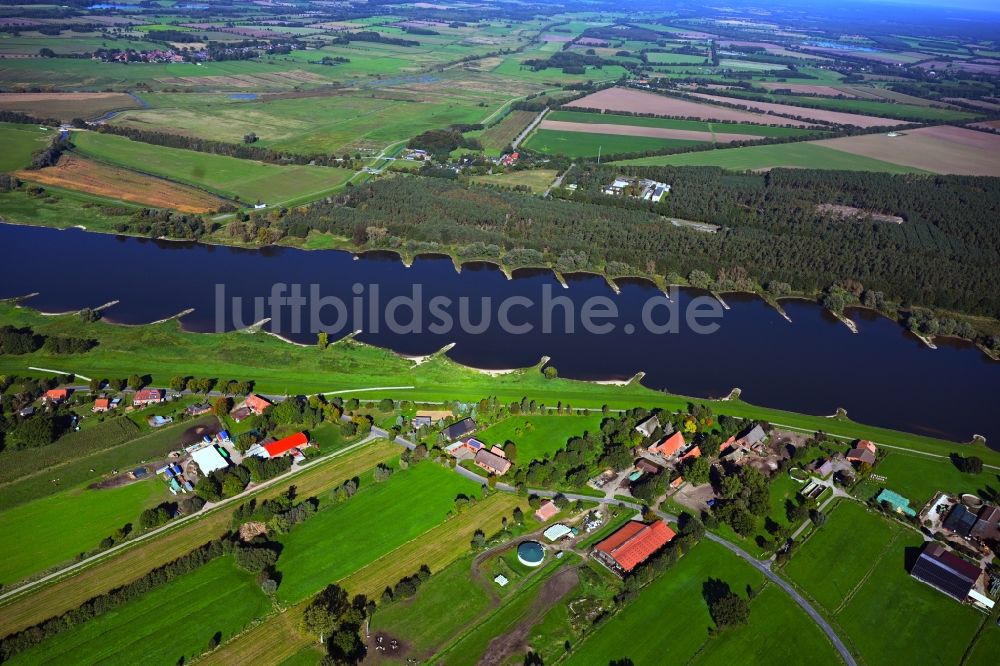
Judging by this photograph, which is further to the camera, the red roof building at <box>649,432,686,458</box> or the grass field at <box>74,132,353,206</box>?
the grass field at <box>74,132,353,206</box>

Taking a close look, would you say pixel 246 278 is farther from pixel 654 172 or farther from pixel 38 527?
pixel 654 172

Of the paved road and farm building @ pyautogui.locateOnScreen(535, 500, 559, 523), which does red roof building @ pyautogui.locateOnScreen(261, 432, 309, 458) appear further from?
the paved road

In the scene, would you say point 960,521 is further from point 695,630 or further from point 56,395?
point 56,395

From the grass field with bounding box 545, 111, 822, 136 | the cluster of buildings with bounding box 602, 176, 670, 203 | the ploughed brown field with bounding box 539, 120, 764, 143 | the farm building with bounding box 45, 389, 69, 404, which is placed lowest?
the farm building with bounding box 45, 389, 69, 404

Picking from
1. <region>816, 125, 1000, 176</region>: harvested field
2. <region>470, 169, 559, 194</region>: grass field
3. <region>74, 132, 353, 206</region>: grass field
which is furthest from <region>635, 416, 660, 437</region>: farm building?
<region>816, 125, 1000, 176</region>: harvested field

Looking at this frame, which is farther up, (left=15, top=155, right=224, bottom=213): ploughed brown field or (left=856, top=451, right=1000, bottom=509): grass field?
(left=15, top=155, right=224, bottom=213): ploughed brown field

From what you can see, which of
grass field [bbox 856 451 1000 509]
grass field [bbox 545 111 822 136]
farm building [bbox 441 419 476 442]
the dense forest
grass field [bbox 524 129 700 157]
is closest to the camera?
grass field [bbox 856 451 1000 509]

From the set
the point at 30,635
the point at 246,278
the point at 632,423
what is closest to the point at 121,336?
the point at 246,278

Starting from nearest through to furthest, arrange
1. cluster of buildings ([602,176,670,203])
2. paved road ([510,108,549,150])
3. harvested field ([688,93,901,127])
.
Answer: cluster of buildings ([602,176,670,203]), paved road ([510,108,549,150]), harvested field ([688,93,901,127])
